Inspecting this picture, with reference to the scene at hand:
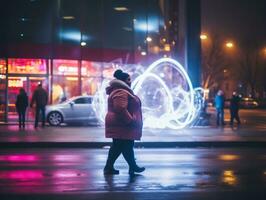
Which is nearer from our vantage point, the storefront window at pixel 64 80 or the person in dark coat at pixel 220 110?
the person in dark coat at pixel 220 110

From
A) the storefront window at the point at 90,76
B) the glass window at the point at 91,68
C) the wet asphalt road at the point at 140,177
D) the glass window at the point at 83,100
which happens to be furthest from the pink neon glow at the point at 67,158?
the glass window at the point at 91,68

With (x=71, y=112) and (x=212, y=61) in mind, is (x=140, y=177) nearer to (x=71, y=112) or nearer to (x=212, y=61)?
(x=71, y=112)

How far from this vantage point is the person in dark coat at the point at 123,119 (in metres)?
10.9

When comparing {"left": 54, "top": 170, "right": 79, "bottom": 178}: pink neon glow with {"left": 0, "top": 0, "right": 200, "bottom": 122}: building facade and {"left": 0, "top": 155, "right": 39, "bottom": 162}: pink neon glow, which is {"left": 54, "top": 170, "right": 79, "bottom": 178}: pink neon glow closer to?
{"left": 0, "top": 155, "right": 39, "bottom": 162}: pink neon glow

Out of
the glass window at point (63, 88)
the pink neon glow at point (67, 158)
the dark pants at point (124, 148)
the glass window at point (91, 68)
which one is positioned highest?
the glass window at point (91, 68)

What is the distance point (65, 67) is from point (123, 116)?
21.2 meters

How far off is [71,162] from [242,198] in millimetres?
5798

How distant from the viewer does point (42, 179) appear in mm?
10859

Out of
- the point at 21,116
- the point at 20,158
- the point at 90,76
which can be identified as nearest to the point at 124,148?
the point at 20,158

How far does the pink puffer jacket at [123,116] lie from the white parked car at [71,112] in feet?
57.2

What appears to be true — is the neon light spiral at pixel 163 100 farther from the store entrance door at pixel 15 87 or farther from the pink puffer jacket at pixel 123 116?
the pink puffer jacket at pixel 123 116

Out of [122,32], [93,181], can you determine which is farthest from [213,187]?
[122,32]

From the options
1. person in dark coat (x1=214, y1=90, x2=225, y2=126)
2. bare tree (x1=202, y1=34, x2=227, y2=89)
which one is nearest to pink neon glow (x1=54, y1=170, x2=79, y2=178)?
person in dark coat (x1=214, y1=90, x2=225, y2=126)

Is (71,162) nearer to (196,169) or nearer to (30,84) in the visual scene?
(196,169)
